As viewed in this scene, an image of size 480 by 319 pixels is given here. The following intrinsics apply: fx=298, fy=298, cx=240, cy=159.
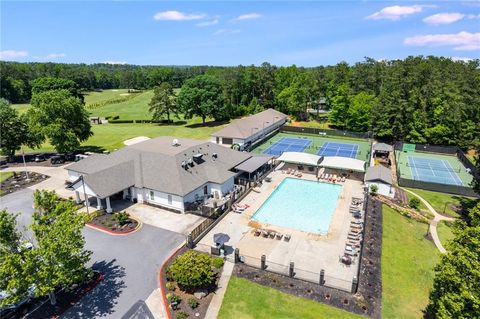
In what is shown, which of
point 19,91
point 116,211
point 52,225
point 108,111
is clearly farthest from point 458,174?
point 19,91

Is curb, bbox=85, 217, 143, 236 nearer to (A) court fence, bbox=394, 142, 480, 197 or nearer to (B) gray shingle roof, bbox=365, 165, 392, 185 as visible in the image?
(B) gray shingle roof, bbox=365, 165, 392, 185

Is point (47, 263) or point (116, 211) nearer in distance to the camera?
point (47, 263)

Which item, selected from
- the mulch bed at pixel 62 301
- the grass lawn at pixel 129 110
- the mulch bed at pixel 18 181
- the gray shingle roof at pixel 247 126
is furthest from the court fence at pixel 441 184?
the grass lawn at pixel 129 110

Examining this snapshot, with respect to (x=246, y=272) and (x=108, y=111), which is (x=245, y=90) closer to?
(x=108, y=111)

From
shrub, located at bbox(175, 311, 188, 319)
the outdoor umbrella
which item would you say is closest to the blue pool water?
the outdoor umbrella

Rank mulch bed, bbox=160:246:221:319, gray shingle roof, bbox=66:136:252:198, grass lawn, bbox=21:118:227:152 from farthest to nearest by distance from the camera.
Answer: grass lawn, bbox=21:118:227:152
gray shingle roof, bbox=66:136:252:198
mulch bed, bbox=160:246:221:319

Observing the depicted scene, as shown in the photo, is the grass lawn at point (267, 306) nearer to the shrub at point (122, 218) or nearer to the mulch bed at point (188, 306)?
the mulch bed at point (188, 306)
